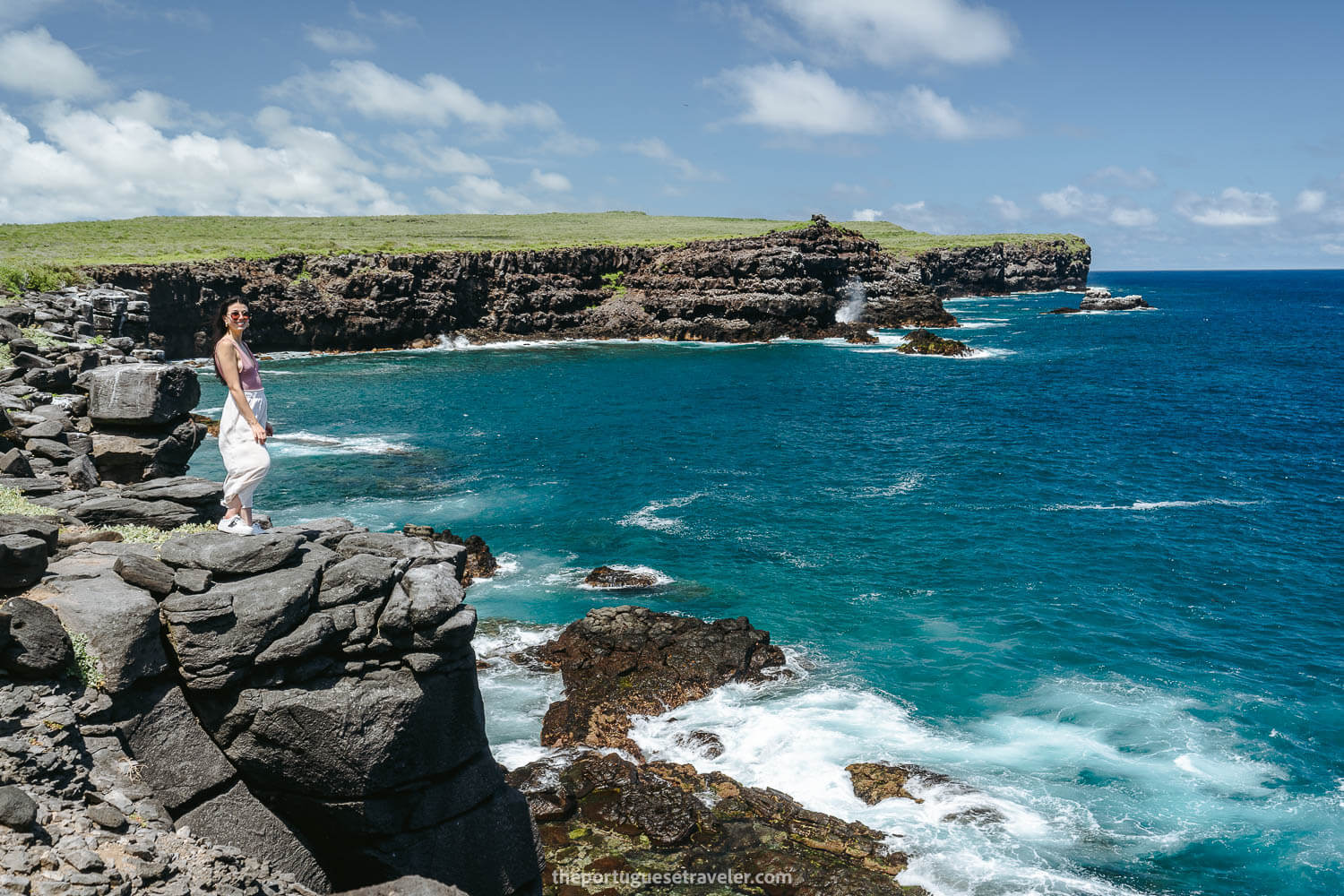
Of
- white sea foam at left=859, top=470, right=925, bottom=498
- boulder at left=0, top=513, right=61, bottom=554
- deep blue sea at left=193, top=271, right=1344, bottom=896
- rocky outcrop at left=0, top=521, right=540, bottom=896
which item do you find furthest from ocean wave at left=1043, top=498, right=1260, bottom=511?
boulder at left=0, top=513, right=61, bottom=554

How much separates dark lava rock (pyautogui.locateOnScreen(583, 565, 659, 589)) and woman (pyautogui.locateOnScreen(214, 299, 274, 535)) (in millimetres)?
20153

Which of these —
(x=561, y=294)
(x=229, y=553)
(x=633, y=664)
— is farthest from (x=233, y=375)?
(x=561, y=294)

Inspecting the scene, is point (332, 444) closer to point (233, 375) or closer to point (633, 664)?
point (633, 664)

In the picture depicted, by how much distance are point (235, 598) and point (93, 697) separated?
1915 mm

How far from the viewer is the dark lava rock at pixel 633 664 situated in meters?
23.3

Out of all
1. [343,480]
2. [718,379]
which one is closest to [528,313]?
[718,379]

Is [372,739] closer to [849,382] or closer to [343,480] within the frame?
[343,480]

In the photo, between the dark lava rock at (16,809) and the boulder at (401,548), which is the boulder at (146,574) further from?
the dark lava rock at (16,809)

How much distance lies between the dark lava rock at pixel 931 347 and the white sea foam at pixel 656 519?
6975 cm

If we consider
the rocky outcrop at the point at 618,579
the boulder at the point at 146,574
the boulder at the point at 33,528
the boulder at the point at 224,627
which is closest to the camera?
the boulder at the point at 224,627

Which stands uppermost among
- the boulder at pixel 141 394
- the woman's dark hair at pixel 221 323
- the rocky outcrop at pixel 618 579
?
the woman's dark hair at pixel 221 323

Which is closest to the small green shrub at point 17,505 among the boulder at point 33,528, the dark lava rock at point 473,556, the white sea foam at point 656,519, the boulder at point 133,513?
the boulder at point 133,513

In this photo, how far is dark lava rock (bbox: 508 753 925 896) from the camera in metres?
17.2

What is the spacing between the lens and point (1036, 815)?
20.1 meters
